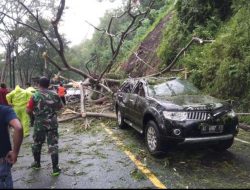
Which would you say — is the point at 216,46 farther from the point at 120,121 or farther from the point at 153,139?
the point at 153,139

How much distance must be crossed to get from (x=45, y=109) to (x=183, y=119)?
8.78 ft

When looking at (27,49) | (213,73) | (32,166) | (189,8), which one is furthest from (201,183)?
(27,49)

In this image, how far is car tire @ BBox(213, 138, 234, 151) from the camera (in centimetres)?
779

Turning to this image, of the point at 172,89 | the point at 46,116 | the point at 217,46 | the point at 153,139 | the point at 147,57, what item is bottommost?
the point at 153,139

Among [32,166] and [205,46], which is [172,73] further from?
[32,166]

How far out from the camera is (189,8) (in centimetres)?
1841

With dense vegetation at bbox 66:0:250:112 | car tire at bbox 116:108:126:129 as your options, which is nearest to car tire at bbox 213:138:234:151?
car tire at bbox 116:108:126:129

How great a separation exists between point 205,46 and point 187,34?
10.0 ft

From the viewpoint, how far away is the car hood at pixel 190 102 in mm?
7379

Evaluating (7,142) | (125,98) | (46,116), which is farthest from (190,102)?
(7,142)

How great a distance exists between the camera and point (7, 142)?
4.30m

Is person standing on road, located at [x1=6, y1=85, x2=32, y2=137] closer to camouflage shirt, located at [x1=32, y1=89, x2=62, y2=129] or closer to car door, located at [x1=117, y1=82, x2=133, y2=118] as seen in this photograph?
car door, located at [x1=117, y1=82, x2=133, y2=118]

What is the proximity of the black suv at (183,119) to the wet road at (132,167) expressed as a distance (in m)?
0.43

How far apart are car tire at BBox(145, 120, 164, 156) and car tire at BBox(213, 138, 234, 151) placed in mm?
1318
